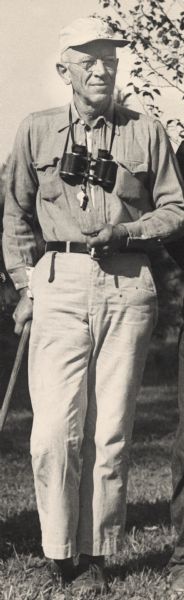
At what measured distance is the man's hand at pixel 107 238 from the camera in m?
4.97

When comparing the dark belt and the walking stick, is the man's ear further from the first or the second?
the walking stick

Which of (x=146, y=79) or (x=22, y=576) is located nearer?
(x=22, y=576)

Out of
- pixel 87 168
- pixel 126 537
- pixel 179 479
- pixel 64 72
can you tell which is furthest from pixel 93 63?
pixel 126 537

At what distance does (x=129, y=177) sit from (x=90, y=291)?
499 millimetres

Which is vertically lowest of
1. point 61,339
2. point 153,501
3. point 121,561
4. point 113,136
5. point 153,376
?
point 153,376

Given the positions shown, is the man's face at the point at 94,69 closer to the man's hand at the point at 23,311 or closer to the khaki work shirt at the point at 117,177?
the khaki work shirt at the point at 117,177

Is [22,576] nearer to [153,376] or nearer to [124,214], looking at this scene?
[124,214]

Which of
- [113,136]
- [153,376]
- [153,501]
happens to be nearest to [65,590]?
[113,136]

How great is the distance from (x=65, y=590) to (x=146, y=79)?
696 centimetres

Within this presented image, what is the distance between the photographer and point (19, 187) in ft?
17.5

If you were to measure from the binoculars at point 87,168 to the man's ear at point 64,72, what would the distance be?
30 centimetres

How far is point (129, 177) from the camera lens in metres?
→ 5.13

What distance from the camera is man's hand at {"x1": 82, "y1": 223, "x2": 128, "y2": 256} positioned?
16.3ft

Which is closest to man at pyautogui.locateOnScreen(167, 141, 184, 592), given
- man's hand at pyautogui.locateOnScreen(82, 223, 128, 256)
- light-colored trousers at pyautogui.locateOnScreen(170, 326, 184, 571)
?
light-colored trousers at pyautogui.locateOnScreen(170, 326, 184, 571)
